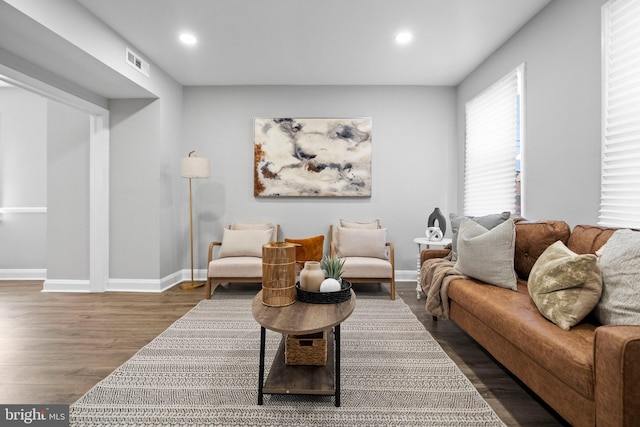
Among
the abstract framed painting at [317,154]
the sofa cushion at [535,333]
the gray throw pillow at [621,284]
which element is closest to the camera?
the sofa cushion at [535,333]

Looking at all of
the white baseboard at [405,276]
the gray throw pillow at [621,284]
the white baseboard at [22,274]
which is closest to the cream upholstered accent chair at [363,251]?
the white baseboard at [405,276]

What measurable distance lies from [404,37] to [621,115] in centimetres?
197

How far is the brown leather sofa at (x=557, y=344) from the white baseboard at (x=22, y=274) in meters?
5.59

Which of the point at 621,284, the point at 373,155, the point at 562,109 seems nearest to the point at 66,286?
the point at 373,155

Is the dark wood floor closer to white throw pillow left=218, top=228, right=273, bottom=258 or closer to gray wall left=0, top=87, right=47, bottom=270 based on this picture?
white throw pillow left=218, top=228, right=273, bottom=258

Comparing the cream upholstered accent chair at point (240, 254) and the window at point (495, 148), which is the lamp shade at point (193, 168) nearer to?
the cream upholstered accent chair at point (240, 254)

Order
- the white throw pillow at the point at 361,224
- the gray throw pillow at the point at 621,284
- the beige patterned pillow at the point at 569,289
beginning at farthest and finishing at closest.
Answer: the white throw pillow at the point at 361,224 < the beige patterned pillow at the point at 569,289 < the gray throw pillow at the point at 621,284

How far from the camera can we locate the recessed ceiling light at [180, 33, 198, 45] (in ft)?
10.2

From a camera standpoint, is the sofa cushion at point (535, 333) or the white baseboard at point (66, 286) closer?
the sofa cushion at point (535, 333)

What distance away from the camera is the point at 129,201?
12.8 ft

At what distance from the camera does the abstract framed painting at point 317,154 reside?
4367 mm

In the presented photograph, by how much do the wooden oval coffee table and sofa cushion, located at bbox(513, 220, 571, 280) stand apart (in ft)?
4.86

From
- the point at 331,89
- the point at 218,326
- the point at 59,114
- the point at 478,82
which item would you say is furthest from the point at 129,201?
the point at 478,82

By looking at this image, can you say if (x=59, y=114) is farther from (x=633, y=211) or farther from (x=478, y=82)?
(x=633, y=211)
